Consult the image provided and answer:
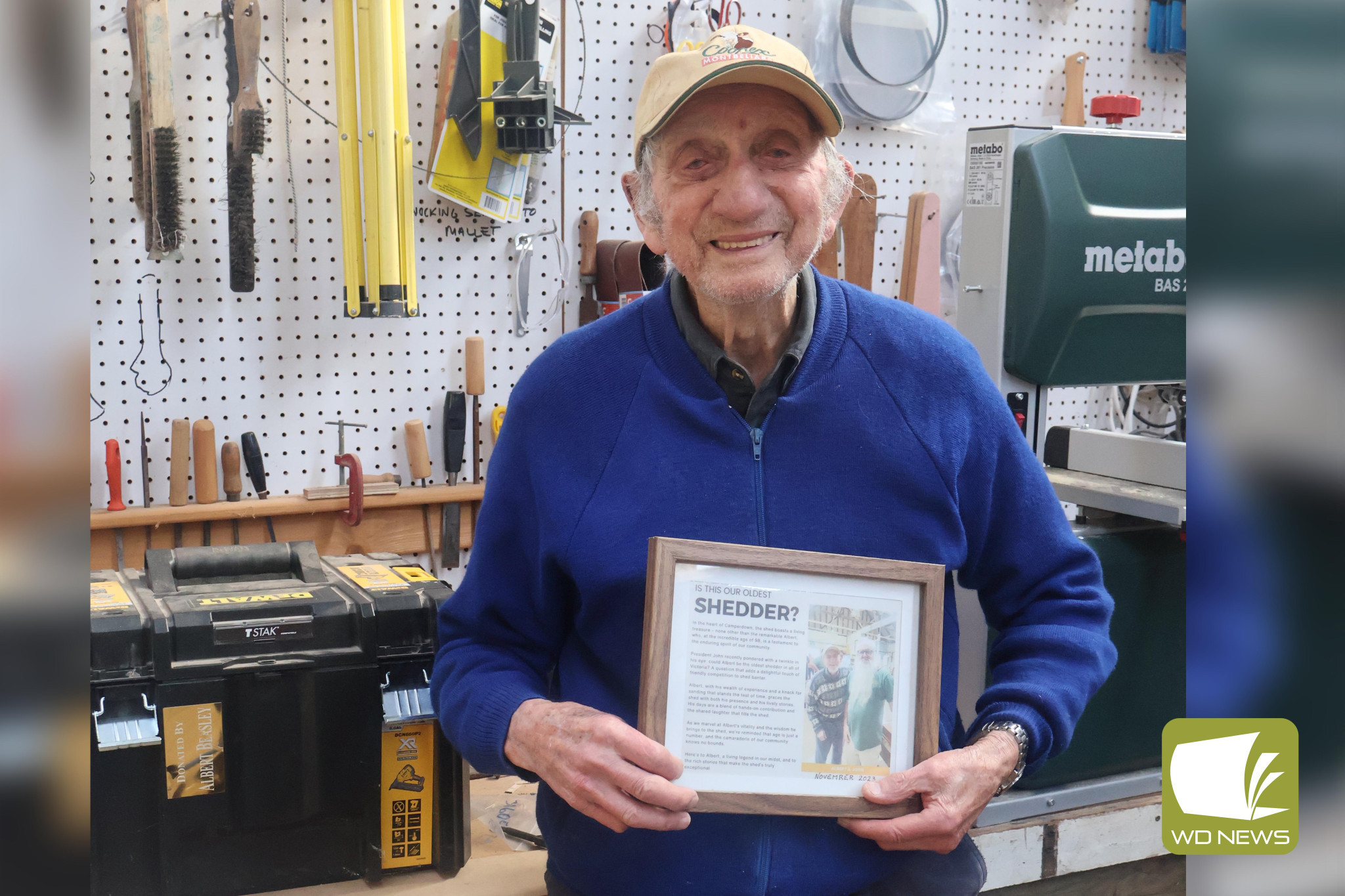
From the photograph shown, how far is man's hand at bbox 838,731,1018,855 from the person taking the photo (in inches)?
45.3

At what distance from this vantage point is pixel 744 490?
1.30 m

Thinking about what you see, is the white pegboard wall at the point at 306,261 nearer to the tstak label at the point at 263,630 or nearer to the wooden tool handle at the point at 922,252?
the wooden tool handle at the point at 922,252

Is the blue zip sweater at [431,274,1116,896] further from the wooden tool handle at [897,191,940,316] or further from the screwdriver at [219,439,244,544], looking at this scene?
the wooden tool handle at [897,191,940,316]

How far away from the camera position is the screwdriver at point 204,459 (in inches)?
86.7

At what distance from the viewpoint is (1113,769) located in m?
2.04

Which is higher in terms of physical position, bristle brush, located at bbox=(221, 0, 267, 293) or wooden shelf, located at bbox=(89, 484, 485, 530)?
bristle brush, located at bbox=(221, 0, 267, 293)

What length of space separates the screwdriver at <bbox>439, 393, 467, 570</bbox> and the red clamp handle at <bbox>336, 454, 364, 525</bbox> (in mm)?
195

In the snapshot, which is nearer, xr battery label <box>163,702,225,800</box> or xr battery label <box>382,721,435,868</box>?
xr battery label <box>163,702,225,800</box>

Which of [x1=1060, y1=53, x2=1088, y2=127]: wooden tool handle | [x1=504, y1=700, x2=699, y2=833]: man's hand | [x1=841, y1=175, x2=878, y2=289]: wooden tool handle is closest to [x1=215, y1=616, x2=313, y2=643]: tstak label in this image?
[x1=504, y1=700, x2=699, y2=833]: man's hand

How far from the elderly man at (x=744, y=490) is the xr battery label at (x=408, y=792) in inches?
7.1

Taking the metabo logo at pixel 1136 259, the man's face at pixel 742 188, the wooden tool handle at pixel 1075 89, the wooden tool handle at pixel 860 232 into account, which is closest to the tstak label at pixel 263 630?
the man's face at pixel 742 188

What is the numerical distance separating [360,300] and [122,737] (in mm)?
1036

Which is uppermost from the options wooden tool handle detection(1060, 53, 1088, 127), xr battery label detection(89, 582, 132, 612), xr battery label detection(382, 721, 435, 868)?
wooden tool handle detection(1060, 53, 1088, 127)

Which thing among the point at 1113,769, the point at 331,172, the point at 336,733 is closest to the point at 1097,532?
the point at 1113,769
